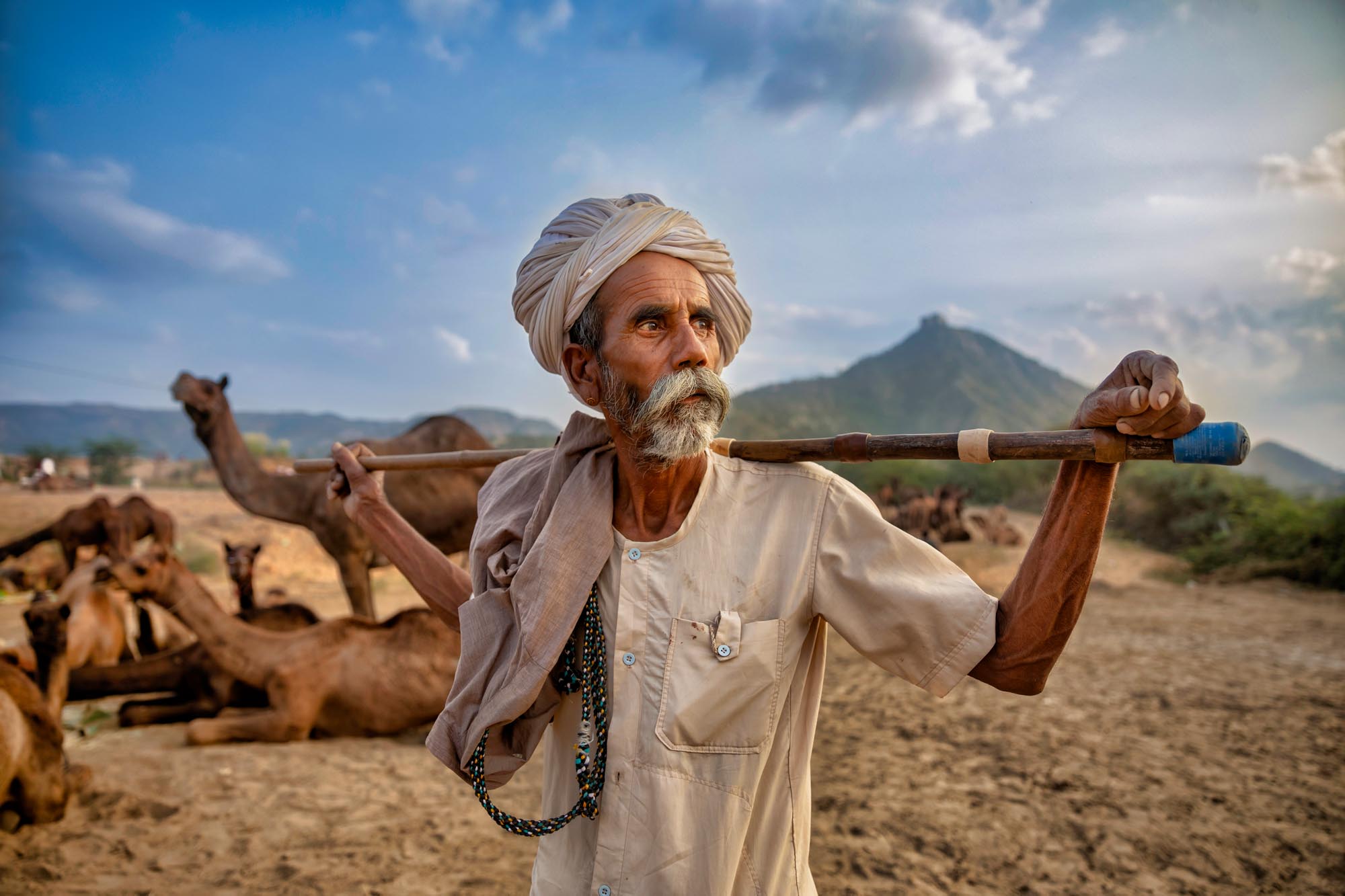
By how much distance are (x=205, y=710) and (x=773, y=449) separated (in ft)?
16.9

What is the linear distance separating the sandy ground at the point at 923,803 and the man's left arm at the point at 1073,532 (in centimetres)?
243

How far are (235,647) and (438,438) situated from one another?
8.68ft

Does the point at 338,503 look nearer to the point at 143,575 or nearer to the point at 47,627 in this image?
the point at 143,575

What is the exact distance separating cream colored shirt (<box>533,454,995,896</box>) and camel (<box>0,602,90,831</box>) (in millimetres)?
3334

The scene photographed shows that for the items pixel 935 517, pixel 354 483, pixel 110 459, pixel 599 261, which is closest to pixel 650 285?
pixel 599 261

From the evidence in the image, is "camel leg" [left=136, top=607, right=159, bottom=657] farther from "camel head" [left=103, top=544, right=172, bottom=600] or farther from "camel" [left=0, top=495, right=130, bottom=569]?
"camel" [left=0, top=495, right=130, bottom=569]

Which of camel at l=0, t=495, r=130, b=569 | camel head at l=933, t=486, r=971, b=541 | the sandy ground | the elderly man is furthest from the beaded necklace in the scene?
camel head at l=933, t=486, r=971, b=541

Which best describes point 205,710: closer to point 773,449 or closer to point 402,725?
point 402,725

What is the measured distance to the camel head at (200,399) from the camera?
25.9 ft

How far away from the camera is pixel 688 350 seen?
5.71ft

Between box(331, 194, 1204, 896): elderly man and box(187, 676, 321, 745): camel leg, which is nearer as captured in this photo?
box(331, 194, 1204, 896): elderly man

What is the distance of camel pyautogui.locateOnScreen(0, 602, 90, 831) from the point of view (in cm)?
364

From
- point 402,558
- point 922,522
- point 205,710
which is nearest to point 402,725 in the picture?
point 205,710

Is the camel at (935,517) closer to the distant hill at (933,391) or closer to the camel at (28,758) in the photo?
the camel at (28,758)
